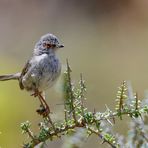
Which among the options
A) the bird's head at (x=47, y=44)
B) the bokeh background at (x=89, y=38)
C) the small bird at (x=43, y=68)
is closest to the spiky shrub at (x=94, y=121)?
the small bird at (x=43, y=68)

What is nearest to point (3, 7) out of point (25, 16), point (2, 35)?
point (25, 16)

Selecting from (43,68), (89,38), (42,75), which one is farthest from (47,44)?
(89,38)

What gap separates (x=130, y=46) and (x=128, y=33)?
0.60m

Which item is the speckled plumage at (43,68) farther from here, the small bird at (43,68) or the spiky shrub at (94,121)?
the spiky shrub at (94,121)

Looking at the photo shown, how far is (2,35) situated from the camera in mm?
13094

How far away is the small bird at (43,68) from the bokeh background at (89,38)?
4103mm

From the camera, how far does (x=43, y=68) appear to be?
437 centimetres

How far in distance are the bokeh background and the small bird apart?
13.5ft

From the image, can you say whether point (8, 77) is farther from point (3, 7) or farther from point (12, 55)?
point (3, 7)

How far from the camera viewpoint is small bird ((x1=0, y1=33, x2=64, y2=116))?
4172 millimetres

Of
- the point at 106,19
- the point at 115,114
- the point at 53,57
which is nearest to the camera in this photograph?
the point at 115,114

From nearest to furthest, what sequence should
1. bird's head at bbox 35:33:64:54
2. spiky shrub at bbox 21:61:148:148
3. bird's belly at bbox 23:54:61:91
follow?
spiky shrub at bbox 21:61:148:148 < bird's belly at bbox 23:54:61:91 < bird's head at bbox 35:33:64:54

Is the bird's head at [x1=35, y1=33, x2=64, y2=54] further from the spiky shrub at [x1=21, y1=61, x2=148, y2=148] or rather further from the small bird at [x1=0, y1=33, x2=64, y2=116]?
the spiky shrub at [x1=21, y1=61, x2=148, y2=148]

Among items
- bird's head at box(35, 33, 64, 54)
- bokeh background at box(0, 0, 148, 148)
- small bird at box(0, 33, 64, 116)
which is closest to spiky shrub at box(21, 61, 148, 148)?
small bird at box(0, 33, 64, 116)
